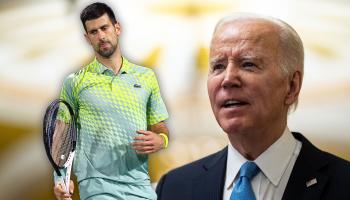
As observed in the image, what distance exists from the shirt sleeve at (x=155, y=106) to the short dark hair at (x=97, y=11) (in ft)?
1.16

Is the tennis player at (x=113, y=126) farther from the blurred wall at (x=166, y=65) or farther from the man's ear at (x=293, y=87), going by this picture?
the man's ear at (x=293, y=87)

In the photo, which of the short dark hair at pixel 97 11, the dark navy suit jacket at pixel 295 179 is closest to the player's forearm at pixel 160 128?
the short dark hair at pixel 97 11

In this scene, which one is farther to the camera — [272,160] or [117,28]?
[117,28]

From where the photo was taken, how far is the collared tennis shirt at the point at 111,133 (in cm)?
258

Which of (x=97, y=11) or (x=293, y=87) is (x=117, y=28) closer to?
(x=97, y=11)

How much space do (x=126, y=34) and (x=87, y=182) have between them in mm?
724

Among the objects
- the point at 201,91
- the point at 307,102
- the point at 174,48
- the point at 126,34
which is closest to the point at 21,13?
the point at 126,34

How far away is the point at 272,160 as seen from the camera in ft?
4.80

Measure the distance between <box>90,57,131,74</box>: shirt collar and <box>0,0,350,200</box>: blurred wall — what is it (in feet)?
0.14

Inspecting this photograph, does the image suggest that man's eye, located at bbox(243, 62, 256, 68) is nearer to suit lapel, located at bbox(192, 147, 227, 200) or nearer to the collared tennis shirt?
suit lapel, located at bbox(192, 147, 227, 200)

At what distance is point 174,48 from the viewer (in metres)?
2.71

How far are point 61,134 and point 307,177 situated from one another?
4.74 feet

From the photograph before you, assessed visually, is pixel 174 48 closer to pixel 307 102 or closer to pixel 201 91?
pixel 201 91

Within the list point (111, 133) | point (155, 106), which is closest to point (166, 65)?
point (155, 106)
